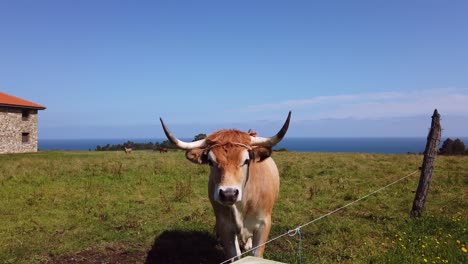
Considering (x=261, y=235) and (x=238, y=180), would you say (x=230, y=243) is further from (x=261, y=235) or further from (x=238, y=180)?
(x=238, y=180)

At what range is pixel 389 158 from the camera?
67.6ft

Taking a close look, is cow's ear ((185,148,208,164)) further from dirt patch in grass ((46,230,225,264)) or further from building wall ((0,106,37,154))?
building wall ((0,106,37,154))

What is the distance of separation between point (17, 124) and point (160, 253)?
116 ft

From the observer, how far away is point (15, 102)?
120ft

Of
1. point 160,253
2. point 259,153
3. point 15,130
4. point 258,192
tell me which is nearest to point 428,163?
point 258,192

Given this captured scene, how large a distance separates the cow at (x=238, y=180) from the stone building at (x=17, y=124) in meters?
35.1

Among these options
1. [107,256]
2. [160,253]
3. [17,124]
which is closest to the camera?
[107,256]

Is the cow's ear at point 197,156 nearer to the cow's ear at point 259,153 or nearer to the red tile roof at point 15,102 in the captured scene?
the cow's ear at point 259,153

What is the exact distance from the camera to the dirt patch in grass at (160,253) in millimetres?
6973

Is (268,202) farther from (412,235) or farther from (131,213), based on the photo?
(131,213)

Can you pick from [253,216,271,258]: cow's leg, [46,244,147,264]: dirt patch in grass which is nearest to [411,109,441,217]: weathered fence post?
[253,216,271,258]: cow's leg

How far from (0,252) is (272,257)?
506 centimetres

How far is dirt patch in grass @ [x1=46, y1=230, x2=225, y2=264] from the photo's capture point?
275 inches

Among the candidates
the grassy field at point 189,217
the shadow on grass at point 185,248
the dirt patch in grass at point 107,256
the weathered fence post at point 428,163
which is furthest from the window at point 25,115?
the weathered fence post at point 428,163
